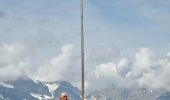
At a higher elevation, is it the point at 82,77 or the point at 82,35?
the point at 82,35

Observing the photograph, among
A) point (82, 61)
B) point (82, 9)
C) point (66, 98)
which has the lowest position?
point (66, 98)

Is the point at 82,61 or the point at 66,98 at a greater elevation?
the point at 82,61

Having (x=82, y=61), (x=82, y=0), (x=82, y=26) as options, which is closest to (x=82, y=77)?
(x=82, y=61)

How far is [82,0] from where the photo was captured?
3155 centimetres

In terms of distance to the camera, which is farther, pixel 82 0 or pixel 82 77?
pixel 82 0

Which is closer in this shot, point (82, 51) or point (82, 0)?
point (82, 51)

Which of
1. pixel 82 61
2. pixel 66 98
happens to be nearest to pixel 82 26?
pixel 82 61

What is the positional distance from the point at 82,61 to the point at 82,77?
95 cm

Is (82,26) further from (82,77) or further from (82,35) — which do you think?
(82,77)

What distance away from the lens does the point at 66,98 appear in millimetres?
28953

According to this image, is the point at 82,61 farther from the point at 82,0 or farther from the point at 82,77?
the point at 82,0

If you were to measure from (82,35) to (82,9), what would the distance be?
1822 mm

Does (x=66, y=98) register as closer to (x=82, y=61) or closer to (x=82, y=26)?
(x=82, y=61)

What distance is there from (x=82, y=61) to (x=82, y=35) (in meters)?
1.84
